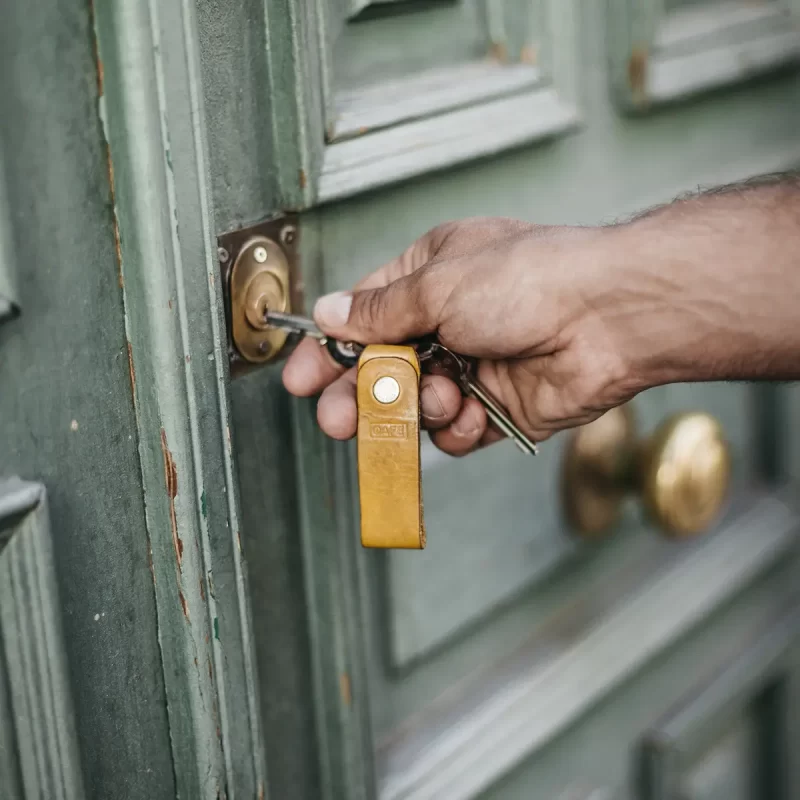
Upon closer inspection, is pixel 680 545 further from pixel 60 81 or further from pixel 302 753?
pixel 60 81

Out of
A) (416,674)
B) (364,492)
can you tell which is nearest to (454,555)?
(416,674)

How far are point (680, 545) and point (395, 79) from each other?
577mm

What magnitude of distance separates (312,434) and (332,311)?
0.10m

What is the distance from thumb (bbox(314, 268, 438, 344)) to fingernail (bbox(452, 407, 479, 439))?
0.08m

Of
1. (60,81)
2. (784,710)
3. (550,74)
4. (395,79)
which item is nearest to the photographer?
(60,81)

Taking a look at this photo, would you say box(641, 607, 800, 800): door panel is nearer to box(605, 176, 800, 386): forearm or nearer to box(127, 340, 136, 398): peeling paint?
box(605, 176, 800, 386): forearm

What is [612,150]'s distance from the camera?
0.85m

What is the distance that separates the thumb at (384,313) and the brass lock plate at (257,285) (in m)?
0.04

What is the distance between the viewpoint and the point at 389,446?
52 cm

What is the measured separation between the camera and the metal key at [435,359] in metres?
0.56

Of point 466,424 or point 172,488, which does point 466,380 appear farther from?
point 172,488

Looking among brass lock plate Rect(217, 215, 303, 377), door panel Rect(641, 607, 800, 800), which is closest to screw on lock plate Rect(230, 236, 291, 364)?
brass lock plate Rect(217, 215, 303, 377)

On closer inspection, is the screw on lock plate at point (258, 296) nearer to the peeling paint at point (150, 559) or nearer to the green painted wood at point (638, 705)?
the peeling paint at point (150, 559)

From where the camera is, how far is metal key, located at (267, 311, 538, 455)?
22.2 inches
